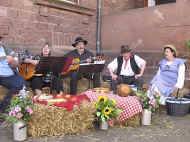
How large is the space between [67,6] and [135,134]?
537 centimetres

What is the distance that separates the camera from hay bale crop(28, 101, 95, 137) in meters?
5.42

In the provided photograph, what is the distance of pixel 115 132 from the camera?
584 centimetres

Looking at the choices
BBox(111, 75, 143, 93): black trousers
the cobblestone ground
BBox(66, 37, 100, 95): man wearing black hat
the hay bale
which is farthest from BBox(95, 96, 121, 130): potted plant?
BBox(111, 75, 143, 93): black trousers

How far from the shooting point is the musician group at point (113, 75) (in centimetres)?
671

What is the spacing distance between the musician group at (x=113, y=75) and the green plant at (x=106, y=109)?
3.10 feet

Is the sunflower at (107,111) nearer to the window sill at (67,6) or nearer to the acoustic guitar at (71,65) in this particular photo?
the acoustic guitar at (71,65)

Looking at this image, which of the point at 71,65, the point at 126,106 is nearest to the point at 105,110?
the point at 126,106

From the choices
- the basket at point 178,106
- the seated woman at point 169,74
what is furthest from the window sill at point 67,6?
the basket at point 178,106

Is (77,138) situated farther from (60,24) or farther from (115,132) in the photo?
(60,24)

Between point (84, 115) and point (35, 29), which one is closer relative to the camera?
point (84, 115)

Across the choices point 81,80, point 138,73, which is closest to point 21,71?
point 81,80

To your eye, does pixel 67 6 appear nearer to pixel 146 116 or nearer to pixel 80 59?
pixel 80 59

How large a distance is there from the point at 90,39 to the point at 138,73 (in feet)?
11.1

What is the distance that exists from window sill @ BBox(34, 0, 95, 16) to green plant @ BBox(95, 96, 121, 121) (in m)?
4.44
